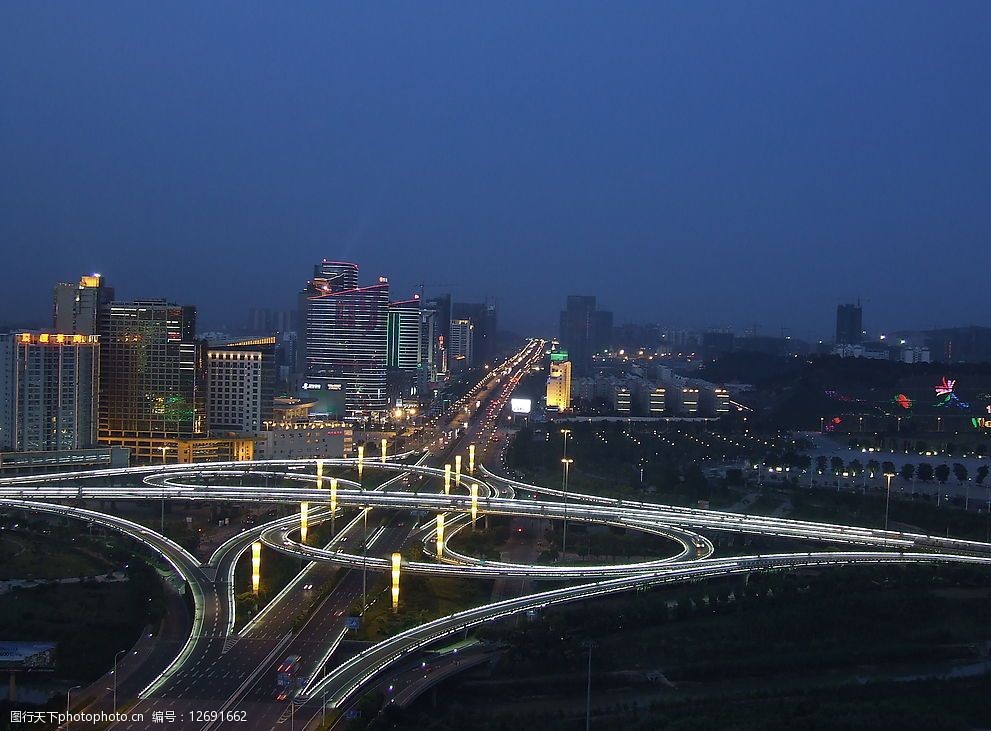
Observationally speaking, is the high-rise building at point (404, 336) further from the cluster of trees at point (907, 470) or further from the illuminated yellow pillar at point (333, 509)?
the illuminated yellow pillar at point (333, 509)

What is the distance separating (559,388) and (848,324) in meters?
21.7

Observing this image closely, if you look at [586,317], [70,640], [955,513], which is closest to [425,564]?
[70,640]

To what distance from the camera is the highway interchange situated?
316 inches

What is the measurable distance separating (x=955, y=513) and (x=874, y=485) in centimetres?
259

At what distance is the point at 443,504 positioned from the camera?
1452 centimetres

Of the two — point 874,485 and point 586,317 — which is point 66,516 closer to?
point 874,485

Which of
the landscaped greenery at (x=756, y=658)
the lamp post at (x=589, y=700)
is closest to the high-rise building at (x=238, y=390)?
the landscaped greenery at (x=756, y=658)

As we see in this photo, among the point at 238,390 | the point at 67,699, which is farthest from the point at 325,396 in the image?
the point at 67,699

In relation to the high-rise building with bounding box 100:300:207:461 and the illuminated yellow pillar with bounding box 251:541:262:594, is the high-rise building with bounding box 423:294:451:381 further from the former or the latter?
the illuminated yellow pillar with bounding box 251:541:262:594

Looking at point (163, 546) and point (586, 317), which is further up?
point (586, 317)

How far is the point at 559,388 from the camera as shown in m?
30.5

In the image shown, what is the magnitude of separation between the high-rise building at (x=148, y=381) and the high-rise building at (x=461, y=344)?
25.7 meters

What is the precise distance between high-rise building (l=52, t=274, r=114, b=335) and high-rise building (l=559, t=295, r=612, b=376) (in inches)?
1154

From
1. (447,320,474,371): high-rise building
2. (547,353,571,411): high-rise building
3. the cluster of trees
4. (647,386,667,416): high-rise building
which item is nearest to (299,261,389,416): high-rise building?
(547,353,571,411): high-rise building
